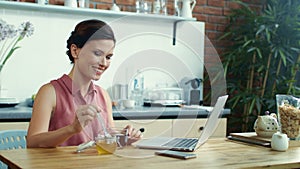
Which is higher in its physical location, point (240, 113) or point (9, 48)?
point (9, 48)

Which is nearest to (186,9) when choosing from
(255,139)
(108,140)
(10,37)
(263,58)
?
(263,58)

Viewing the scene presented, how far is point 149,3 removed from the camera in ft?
12.4

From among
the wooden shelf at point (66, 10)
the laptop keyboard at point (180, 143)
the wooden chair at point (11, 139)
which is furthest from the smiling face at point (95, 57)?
the wooden shelf at point (66, 10)

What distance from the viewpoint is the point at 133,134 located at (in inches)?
68.1

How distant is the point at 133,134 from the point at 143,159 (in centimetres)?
17

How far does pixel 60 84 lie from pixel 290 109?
103 centimetres

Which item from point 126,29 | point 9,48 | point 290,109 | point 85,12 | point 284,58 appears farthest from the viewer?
point 284,58

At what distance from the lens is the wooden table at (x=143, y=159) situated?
4.83 ft

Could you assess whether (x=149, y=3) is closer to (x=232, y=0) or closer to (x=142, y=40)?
(x=232, y=0)

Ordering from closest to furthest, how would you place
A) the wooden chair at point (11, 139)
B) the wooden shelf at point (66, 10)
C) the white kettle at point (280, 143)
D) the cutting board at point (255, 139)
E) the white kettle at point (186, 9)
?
the white kettle at point (280, 143) → the cutting board at point (255, 139) → the wooden chair at point (11, 139) → the wooden shelf at point (66, 10) → the white kettle at point (186, 9)

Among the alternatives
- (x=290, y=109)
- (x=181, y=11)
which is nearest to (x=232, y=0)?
(x=181, y=11)


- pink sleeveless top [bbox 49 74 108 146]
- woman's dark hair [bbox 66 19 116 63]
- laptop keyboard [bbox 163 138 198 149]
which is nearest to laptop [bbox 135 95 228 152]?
laptop keyboard [bbox 163 138 198 149]

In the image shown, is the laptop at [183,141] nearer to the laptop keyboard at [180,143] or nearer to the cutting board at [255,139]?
the laptop keyboard at [180,143]

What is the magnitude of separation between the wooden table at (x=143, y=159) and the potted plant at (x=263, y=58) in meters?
2.17
